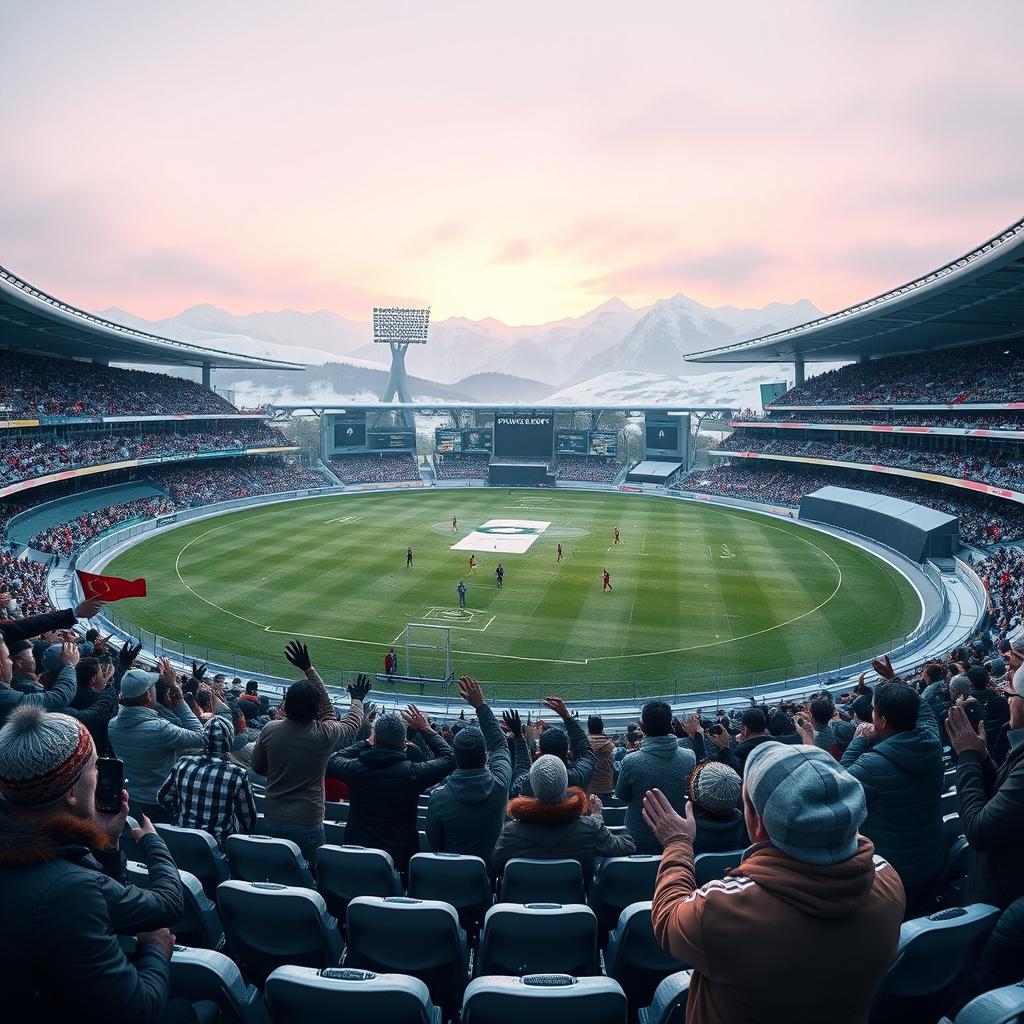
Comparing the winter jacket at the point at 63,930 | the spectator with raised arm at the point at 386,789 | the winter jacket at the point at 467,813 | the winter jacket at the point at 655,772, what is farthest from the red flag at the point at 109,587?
the winter jacket at the point at 63,930

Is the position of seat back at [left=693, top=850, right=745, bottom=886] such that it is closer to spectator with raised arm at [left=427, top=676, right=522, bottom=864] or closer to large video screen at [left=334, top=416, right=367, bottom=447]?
spectator with raised arm at [left=427, top=676, right=522, bottom=864]

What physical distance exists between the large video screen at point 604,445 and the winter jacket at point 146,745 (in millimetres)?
74905

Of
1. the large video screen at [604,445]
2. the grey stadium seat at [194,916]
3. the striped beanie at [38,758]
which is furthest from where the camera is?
the large video screen at [604,445]

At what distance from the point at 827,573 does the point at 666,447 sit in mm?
41538

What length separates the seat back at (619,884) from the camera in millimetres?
5066

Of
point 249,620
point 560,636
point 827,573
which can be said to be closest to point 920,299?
point 827,573

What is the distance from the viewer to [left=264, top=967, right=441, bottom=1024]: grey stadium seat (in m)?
3.27

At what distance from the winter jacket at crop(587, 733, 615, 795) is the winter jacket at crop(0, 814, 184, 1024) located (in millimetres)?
6974

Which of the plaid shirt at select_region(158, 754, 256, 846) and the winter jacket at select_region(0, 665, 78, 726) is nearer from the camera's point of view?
the plaid shirt at select_region(158, 754, 256, 846)

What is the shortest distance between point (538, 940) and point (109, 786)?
8.08ft

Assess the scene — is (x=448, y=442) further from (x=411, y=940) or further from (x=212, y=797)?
(x=411, y=940)

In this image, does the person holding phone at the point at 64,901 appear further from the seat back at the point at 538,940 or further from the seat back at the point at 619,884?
the seat back at the point at 619,884

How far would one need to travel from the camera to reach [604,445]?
80125mm

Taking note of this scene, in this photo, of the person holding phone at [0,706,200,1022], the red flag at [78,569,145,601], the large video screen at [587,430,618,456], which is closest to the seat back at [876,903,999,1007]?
the person holding phone at [0,706,200,1022]
